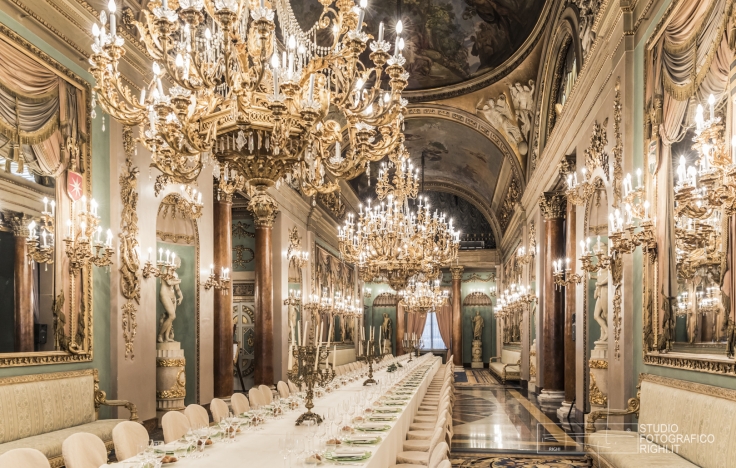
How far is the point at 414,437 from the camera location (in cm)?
731

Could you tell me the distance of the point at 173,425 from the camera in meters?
5.50

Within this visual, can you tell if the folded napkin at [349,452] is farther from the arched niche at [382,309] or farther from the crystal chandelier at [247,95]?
the arched niche at [382,309]

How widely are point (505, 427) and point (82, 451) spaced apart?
8.49 meters

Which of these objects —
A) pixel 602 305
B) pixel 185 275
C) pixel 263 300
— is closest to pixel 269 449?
pixel 602 305

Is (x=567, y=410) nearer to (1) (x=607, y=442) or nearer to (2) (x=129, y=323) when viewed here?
(1) (x=607, y=442)

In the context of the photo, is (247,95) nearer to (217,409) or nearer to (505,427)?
(217,409)

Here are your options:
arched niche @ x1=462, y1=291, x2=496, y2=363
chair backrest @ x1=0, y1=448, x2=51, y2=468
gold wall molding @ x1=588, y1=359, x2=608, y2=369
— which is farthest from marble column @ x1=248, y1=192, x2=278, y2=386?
arched niche @ x1=462, y1=291, x2=496, y2=363

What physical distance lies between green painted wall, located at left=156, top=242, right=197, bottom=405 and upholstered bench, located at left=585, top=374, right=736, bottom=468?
6.76 metres

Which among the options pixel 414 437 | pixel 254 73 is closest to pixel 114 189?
pixel 254 73

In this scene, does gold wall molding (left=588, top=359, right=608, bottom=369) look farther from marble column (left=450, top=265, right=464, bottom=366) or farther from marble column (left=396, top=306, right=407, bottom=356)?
marble column (left=396, top=306, right=407, bottom=356)

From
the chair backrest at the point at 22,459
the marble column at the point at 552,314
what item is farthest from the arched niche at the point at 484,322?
the chair backrest at the point at 22,459

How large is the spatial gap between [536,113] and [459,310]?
1762 cm

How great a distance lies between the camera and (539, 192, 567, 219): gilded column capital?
14.4 metres

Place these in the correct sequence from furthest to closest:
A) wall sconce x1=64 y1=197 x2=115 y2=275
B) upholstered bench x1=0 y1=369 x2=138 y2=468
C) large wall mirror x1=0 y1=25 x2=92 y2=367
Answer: wall sconce x1=64 y1=197 x2=115 y2=275
large wall mirror x1=0 y1=25 x2=92 y2=367
upholstered bench x1=0 y1=369 x2=138 y2=468
